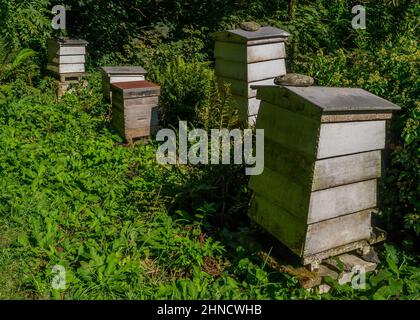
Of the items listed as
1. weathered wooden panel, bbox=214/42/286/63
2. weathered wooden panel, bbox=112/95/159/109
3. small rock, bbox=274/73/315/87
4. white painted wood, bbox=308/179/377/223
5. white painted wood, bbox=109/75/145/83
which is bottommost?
white painted wood, bbox=308/179/377/223

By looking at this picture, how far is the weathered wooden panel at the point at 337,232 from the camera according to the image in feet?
10.3

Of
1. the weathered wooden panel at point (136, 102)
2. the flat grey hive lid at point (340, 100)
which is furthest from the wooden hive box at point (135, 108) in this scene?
the flat grey hive lid at point (340, 100)

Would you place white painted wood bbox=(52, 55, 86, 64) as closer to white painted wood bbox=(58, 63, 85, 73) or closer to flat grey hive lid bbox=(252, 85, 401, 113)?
white painted wood bbox=(58, 63, 85, 73)

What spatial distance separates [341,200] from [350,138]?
469 mm

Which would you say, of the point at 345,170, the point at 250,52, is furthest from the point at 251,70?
the point at 345,170

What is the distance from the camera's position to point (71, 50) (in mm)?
8516

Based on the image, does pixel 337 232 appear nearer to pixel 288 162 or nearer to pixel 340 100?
pixel 288 162

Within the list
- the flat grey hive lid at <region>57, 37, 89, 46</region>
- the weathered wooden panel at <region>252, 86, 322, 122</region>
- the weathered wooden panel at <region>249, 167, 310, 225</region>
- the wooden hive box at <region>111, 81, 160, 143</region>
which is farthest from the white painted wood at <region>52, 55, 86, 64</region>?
the weathered wooden panel at <region>249, 167, 310, 225</region>

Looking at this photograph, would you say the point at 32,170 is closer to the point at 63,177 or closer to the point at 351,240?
the point at 63,177

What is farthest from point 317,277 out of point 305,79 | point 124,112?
point 124,112

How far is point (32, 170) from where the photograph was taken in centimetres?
506

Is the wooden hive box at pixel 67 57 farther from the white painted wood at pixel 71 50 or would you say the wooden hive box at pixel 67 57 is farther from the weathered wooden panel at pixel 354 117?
the weathered wooden panel at pixel 354 117

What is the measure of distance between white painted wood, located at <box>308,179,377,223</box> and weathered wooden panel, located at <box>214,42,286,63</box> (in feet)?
9.80

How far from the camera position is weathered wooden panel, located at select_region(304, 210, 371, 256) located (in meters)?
3.15
